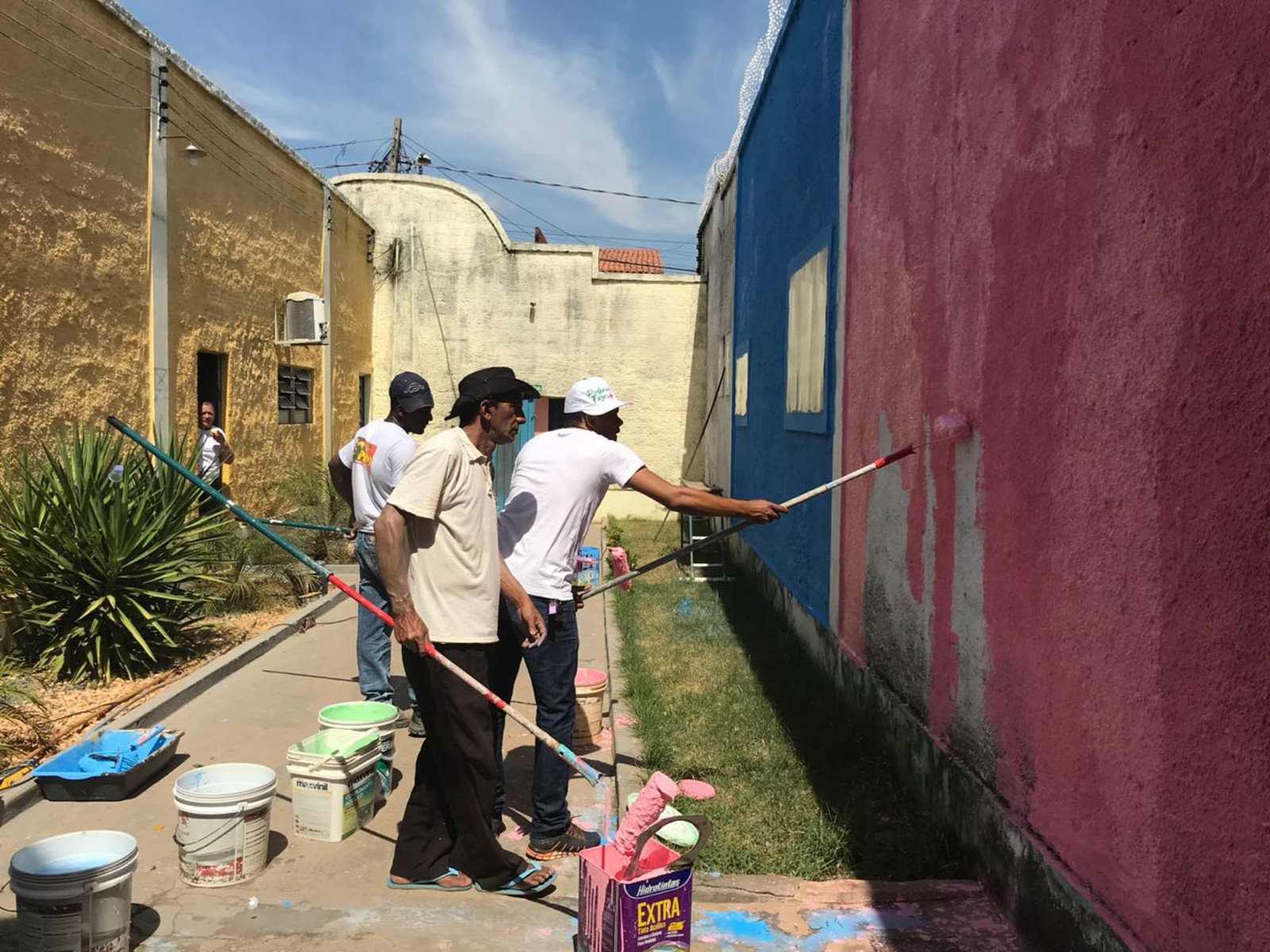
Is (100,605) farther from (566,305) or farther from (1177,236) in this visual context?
(566,305)

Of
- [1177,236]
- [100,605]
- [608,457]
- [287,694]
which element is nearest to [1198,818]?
[1177,236]

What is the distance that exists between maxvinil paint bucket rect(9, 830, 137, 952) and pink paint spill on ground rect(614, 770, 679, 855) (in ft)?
5.20

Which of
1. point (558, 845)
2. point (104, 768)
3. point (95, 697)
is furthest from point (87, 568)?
point (558, 845)

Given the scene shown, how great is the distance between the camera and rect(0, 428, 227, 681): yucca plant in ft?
19.9

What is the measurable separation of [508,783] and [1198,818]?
130 inches

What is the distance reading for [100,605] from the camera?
6.15 m

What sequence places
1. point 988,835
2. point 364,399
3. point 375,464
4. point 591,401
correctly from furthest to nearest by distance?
point 364,399
point 375,464
point 591,401
point 988,835

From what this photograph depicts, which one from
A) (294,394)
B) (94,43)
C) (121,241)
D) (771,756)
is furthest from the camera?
(294,394)

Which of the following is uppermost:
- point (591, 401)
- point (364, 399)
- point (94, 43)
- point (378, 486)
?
point (94, 43)

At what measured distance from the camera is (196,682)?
608 cm

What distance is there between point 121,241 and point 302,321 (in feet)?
12.1

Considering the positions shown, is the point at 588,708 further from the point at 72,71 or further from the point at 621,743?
the point at 72,71

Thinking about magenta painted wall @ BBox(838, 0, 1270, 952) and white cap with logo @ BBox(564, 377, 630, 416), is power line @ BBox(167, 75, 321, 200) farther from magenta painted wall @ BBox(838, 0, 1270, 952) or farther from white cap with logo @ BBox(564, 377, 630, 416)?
magenta painted wall @ BBox(838, 0, 1270, 952)

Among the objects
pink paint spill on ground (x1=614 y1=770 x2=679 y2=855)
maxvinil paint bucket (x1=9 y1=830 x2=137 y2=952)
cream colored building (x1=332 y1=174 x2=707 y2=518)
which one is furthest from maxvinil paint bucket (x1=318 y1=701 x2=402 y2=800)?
cream colored building (x1=332 y1=174 x2=707 y2=518)
